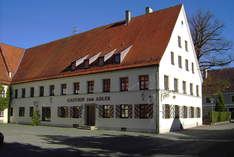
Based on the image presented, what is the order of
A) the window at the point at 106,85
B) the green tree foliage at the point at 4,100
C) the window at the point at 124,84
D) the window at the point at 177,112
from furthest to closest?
the green tree foliage at the point at 4,100
the window at the point at 106,85
the window at the point at 177,112
the window at the point at 124,84

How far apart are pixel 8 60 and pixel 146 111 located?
2673 cm

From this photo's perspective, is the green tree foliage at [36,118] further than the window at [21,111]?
No

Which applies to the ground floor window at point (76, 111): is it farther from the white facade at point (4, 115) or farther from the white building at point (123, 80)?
the white facade at point (4, 115)

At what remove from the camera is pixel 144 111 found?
81.6ft

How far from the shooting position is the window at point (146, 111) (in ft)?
80.1

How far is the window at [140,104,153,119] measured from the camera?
80.1 feet

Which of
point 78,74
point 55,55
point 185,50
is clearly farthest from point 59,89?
point 185,50

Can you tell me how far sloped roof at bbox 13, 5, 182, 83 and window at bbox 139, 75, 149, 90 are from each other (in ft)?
4.03

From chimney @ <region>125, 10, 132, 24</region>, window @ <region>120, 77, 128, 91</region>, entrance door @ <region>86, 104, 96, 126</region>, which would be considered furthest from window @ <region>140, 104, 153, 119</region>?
chimney @ <region>125, 10, 132, 24</region>

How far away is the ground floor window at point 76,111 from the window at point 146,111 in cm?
781

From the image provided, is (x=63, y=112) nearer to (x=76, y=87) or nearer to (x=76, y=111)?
(x=76, y=111)

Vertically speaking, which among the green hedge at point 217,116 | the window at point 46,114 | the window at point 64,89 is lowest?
the green hedge at point 217,116

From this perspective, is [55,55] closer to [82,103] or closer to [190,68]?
[82,103]

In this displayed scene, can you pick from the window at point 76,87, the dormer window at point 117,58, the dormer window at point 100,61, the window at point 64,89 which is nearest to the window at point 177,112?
Answer: the dormer window at point 117,58
